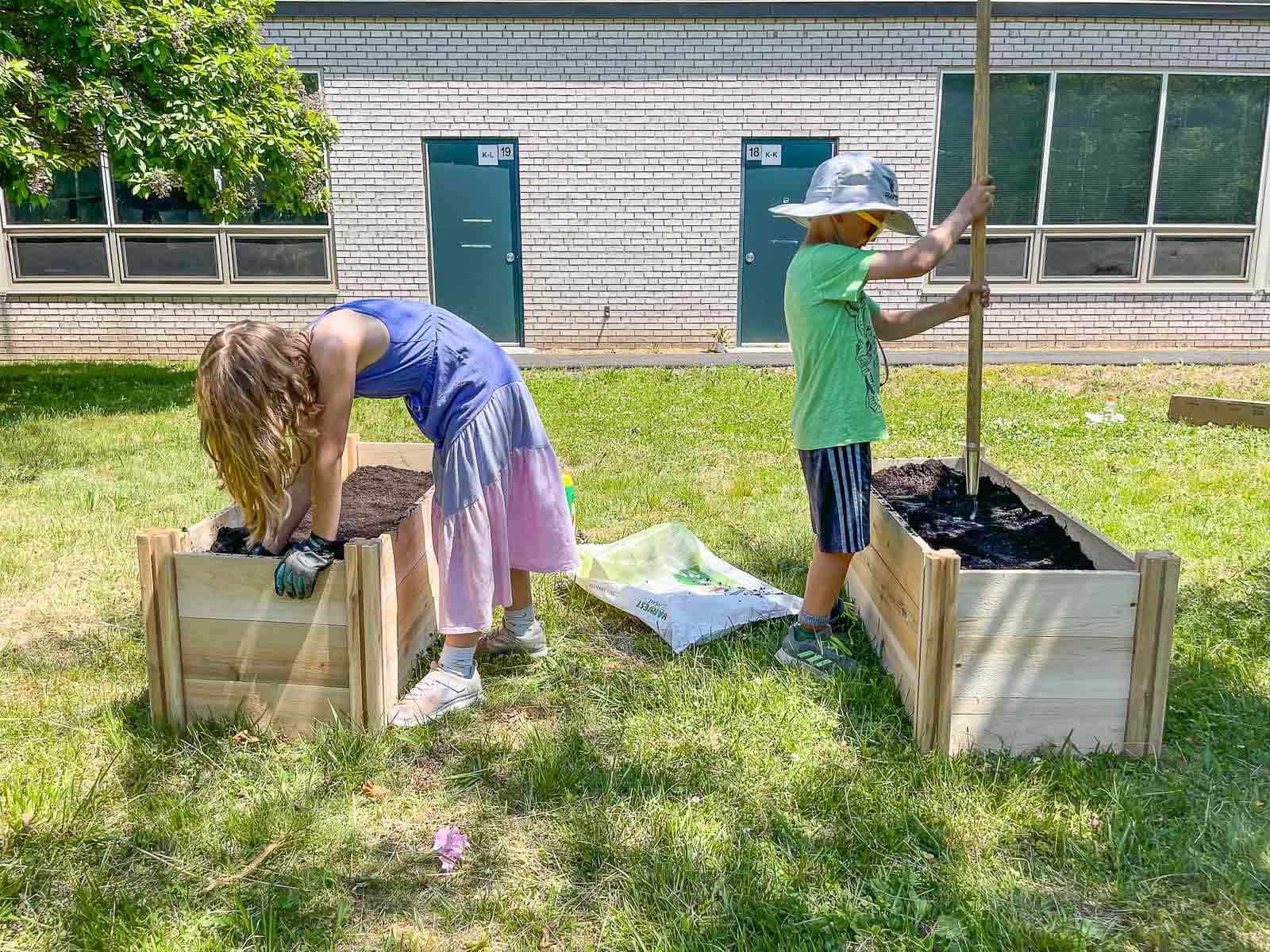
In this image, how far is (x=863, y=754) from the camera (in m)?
2.83

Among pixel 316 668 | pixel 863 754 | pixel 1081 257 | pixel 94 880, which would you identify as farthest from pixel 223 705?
pixel 1081 257

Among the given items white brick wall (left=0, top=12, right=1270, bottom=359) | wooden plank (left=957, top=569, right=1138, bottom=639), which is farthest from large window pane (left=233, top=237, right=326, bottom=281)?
wooden plank (left=957, top=569, right=1138, bottom=639)

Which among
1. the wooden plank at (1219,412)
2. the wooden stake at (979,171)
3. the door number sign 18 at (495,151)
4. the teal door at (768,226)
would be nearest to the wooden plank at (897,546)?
the wooden stake at (979,171)

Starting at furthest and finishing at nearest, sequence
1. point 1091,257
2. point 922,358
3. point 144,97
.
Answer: point 1091,257 < point 922,358 < point 144,97

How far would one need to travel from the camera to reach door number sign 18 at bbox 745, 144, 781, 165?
11.6 metres

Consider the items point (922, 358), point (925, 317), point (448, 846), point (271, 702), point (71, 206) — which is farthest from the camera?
point (71, 206)

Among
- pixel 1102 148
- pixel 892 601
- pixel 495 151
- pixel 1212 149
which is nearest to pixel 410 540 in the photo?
pixel 892 601

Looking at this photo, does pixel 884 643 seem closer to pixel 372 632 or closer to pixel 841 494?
pixel 841 494

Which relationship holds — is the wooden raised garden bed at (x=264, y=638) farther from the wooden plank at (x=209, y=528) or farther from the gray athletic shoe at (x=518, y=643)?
the gray athletic shoe at (x=518, y=643)

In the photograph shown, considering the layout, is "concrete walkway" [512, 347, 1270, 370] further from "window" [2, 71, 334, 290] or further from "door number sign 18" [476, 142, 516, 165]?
"window" [2, 71, 334, 290]

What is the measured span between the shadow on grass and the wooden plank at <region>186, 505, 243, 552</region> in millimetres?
5034

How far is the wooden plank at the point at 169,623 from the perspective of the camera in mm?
2863

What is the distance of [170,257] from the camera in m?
11.8

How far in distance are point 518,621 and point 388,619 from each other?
671 mm
